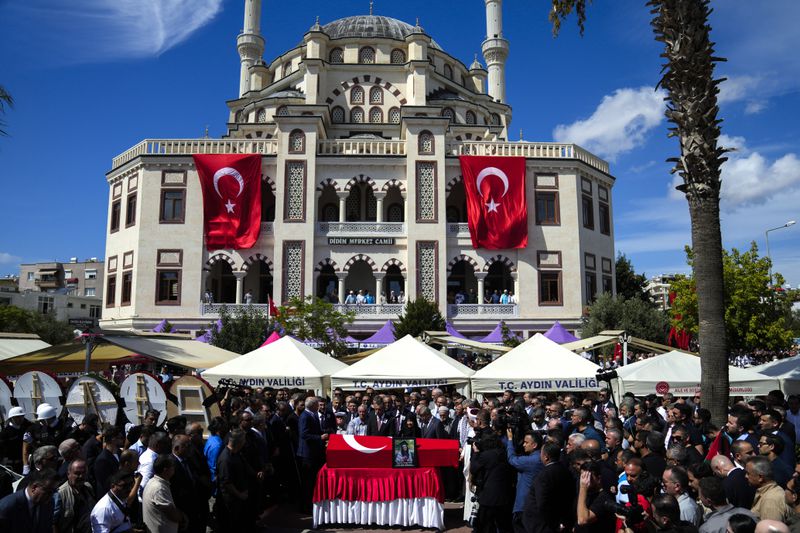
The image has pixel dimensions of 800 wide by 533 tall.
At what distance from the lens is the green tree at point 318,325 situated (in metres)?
23.8

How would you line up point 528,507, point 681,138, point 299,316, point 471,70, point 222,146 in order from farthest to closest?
point 471,70 → point 222,146 → point 299,316 → point 681,138 → point 528,507

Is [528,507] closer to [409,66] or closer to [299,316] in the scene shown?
[299,316]

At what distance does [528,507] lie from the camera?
5.69m

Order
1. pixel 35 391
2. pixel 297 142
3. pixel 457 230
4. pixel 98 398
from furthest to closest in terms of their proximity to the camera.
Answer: pixel 457 230, pixel 297 142, pixel 35 391, pixel 98 398

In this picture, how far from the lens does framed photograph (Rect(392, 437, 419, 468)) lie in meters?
8.58

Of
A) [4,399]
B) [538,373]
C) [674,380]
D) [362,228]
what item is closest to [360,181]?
[362,228]

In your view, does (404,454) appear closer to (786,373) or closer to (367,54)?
(786,373)

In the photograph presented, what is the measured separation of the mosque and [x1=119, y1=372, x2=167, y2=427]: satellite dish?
20275 mm

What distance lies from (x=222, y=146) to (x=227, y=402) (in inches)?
921

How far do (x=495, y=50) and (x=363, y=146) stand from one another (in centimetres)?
1571

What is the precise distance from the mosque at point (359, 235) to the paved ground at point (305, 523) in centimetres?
2047

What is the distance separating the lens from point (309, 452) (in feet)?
30.3

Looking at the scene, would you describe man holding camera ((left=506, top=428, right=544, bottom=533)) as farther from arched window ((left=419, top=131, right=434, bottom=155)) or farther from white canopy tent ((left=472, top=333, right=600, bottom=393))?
arched window ((left=419, top=131, right=434, bottom=155))

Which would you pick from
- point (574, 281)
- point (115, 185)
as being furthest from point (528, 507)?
point (115, 185)
